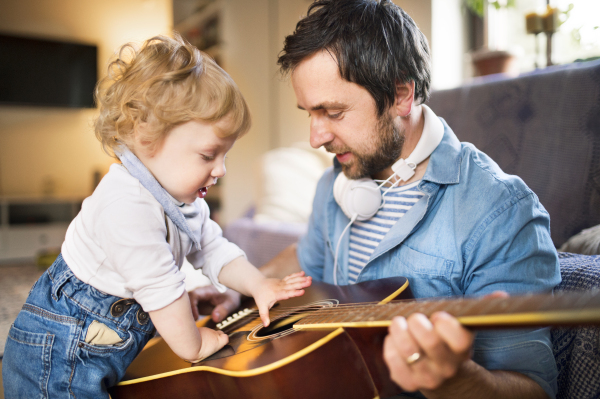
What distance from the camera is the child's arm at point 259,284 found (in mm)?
921

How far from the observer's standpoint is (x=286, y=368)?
0.63 meters

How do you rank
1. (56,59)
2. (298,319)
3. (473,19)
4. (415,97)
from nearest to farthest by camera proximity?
(298,319) → (415,97) → (473,19) → (56,59)

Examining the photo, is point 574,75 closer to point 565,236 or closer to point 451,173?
point 565,236

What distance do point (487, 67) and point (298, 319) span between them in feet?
5.49

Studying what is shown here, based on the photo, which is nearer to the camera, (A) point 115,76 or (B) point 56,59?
(A) point 115,76

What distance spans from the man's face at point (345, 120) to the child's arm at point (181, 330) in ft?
1.64

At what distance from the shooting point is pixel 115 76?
816 mm

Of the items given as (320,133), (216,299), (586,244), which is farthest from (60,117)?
(586,244)

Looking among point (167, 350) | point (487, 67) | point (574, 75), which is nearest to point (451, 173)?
point (574, 75)

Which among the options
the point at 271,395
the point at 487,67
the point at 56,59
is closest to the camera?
the point at 271,395

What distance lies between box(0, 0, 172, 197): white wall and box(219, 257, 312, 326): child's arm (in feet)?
13.6

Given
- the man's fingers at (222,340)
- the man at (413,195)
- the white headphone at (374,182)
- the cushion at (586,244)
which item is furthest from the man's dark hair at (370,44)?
the man's fingers at (222,340)

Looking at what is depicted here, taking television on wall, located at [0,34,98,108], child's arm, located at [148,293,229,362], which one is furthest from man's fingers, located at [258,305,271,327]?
television on wall, located at [0,34,98,108]

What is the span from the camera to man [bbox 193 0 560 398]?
2.46 ft
